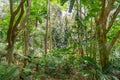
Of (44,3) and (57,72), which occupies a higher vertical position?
(44,3)

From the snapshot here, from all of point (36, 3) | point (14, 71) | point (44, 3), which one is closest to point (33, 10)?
point (36, 3)

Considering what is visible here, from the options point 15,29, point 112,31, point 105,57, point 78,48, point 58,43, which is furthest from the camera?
point 58,43

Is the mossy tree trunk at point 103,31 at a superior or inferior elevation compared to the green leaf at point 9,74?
superior

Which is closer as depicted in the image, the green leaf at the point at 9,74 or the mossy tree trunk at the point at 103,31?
the green leaf at the point at 9,74

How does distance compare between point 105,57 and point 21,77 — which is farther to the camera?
point 105,57

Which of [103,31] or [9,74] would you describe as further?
[103,31]

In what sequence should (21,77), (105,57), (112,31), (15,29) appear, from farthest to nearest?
(112,31) < (105,57) < (21,77) < (15,29)

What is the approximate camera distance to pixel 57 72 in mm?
6734

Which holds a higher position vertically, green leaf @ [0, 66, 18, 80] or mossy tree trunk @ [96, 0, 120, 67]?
mossy tree trunk @ [96, 0, 120, 67]

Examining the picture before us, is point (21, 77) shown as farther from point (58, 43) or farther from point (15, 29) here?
point (58, 43)

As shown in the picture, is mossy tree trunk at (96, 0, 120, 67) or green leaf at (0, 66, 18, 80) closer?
green leaf at (0, 66, 18, 80)

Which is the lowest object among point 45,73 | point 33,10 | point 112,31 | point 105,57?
point 45,73

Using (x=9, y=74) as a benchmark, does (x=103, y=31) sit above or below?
above

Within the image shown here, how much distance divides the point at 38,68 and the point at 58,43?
6224mm
